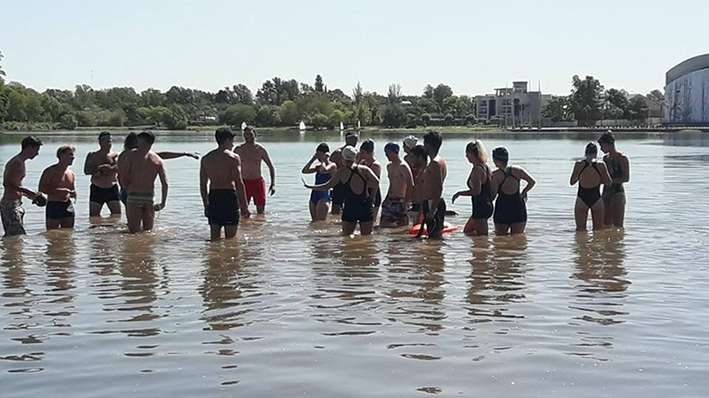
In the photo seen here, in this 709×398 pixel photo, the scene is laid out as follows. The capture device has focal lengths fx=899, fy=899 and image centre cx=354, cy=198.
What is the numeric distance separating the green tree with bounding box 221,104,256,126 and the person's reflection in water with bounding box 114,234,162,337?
466 ft

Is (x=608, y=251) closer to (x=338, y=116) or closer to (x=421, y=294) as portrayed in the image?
(x=421, y=294)

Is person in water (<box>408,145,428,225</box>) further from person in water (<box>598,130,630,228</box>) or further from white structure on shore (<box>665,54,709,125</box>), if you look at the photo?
white structure on shore (<box>665,54,709,125</box>)

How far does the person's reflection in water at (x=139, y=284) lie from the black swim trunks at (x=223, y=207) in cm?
88

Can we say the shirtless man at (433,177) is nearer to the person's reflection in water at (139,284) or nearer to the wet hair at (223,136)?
the wet hair at (223,136)

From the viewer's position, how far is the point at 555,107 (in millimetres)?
157750

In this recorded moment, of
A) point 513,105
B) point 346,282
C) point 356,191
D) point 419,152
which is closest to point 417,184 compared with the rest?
point 419,152

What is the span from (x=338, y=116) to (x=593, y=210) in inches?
5318

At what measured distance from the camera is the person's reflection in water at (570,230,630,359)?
22.9ft

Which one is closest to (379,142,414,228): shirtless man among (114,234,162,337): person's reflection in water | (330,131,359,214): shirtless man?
(330,131,359,214): shirtless man

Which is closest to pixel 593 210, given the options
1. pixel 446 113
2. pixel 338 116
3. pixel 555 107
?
pixel 338 116

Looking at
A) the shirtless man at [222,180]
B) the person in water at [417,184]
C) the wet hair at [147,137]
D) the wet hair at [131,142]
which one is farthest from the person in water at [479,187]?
the wet hair at [131,142]

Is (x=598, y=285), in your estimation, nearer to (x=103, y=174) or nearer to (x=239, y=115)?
(x=103, y=174)

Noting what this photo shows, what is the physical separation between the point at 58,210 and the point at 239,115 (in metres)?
144

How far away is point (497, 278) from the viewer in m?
9.25
